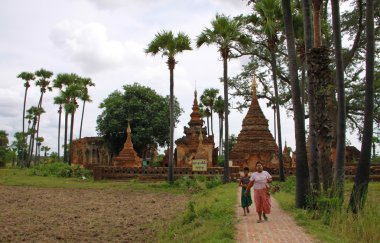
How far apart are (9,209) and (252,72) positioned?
71.4ft

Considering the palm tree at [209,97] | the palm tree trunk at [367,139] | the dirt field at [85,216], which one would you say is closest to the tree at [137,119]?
the palm tree at [209,97]

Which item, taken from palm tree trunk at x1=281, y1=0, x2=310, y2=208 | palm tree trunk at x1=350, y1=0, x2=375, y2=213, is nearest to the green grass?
palm tree trunk at x1=281, y1=0, x2=310, y2=208

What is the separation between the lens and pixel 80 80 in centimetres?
4456

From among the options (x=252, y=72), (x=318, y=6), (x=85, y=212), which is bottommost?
(x=85, y=212)

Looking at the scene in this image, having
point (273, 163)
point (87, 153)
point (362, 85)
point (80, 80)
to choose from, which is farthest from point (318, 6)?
point (87, 153)

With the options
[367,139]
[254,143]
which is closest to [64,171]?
[254,143]

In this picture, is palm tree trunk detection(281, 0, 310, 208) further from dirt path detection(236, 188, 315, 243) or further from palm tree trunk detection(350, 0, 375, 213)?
palm tree trunk detection(350, 0, 375, 213)

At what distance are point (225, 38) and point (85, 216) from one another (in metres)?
14.0

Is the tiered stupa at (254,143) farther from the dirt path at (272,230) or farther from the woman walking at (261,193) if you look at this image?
the woman walking at (261,193)

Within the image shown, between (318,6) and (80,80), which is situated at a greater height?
(80,80)

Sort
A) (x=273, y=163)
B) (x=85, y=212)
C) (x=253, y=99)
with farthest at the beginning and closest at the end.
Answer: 1. (x=253, y=99)
2. (x=273, y=163)
3. (x=85, y=212)

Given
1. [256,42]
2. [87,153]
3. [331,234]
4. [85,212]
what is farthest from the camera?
[87,153]

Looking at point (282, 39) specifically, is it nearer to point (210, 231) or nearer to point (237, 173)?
point (237, 173)

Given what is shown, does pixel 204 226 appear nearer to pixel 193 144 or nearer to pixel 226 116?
pixel 226 116
